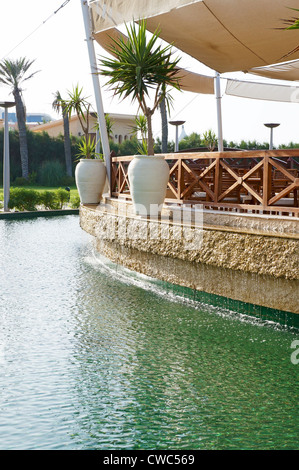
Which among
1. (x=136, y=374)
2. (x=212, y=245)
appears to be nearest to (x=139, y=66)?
(x=212, y=245)

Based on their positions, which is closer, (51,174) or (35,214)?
(35,214)

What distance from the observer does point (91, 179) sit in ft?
33.3

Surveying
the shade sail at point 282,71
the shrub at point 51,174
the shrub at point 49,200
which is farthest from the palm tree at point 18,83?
the shade sail at point 282,71

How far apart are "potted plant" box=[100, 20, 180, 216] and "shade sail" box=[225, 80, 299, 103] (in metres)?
8.21

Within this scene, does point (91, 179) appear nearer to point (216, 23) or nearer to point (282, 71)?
point (216, 23)

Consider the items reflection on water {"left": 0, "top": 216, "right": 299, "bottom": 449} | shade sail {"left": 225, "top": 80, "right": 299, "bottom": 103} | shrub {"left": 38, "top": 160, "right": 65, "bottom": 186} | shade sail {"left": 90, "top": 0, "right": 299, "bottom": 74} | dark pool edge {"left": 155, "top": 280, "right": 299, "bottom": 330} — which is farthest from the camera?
shrub {"left": 38, "top": 160, "right": 65, "bottom": 186}

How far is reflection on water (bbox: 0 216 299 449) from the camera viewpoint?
3.33 meters

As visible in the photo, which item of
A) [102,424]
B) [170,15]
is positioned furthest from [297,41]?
[102,424]

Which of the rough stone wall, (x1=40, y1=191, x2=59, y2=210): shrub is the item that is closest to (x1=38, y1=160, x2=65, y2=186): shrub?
(x1=40, y1=191, x2=59, y2=210): shrub

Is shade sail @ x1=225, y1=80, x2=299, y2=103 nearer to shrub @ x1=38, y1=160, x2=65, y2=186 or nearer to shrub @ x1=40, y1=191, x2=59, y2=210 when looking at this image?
shrub @ x1=40, y1=191, x2=59, y2=210

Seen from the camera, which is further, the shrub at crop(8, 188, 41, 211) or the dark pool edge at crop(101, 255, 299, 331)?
the shrub at crop(8, 188, 41, 211)

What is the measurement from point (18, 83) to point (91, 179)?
27904mm

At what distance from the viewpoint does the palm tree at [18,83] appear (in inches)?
1336

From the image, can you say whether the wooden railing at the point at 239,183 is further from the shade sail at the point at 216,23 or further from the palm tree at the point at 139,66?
the shade sail at the point at 216,23
